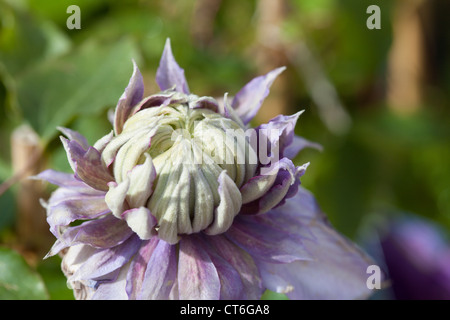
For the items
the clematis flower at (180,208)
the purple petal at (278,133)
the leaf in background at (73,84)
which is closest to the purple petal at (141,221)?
the clematis flower at (180,208)

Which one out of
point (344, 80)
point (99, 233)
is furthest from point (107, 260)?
point (344, 80)

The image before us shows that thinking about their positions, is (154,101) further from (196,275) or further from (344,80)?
(344,80)

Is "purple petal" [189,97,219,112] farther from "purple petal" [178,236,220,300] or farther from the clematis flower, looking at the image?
"purple petal" [178,236,220,300]

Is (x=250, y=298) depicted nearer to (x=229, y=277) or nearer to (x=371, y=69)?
(x=229, y=277)

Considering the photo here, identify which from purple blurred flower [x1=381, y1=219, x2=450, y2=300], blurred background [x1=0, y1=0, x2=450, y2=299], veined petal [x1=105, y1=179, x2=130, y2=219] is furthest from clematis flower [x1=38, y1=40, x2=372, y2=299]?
purple blurred flower [x1=381, y1=219, x2=450, y2=300]

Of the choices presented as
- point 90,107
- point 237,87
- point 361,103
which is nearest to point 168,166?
point 90,107
